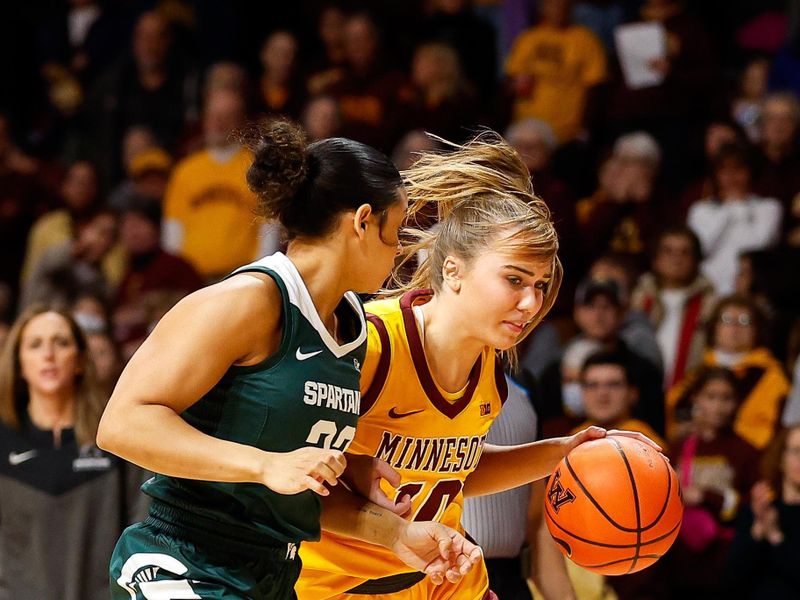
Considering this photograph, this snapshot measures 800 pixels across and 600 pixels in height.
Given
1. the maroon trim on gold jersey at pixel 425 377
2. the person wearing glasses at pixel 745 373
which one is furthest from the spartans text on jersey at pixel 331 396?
the person wearing glasses at pixel 745 373

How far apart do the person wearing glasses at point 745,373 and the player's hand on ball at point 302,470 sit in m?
4.46

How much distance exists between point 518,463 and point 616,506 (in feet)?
1.25

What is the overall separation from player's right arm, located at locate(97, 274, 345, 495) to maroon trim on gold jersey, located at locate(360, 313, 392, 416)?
774 mm

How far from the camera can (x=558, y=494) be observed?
3.65 meters

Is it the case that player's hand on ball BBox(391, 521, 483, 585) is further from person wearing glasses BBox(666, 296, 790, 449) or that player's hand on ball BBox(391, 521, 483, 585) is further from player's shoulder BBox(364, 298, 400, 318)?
person wearing glasses BBox(666, 296, 790, 449)

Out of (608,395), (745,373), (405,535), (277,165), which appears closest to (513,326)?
(405,535)

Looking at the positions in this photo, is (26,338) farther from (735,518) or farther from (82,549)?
(735,518)

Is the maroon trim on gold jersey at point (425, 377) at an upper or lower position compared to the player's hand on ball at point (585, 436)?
upper

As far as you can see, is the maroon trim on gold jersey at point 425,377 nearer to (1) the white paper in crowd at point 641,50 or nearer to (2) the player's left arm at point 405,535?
(2) the player's left arm at point 405,535

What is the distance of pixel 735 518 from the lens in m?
6.38

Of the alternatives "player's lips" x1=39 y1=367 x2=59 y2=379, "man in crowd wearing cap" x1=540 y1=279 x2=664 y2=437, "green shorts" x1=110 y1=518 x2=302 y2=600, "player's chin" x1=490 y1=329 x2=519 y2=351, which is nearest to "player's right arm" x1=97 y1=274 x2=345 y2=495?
"green shorts" x1=110 y1=518 x2=302 y2=600

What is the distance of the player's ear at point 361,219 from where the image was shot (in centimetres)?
303

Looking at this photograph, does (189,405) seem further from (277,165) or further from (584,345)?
(584,345)

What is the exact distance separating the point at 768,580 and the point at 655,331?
1.99m
